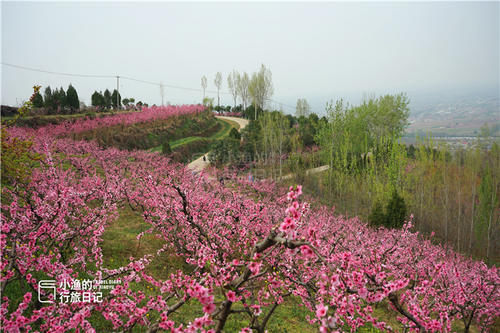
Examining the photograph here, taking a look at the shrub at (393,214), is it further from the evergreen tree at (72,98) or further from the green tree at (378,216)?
the evergreen tree at (72,98)

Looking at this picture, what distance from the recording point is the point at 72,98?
23.2 metres

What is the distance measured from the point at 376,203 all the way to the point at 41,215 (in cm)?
1427

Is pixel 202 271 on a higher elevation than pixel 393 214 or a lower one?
higher

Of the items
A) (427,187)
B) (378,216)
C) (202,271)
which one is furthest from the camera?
(427,187)

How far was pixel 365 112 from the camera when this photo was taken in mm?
27891

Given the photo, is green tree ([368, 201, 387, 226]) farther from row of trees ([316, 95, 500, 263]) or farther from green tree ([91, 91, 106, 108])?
green tree ([91, 91, 106, 108])

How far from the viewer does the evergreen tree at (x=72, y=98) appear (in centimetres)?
2280

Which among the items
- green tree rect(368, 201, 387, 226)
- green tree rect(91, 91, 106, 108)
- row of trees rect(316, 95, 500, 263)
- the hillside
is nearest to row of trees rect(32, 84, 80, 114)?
green tree rect(91, 91, 106, 108)

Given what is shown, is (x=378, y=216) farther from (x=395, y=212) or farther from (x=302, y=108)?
(x=302, y=108)

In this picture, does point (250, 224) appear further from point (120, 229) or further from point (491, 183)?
point (491, 183)

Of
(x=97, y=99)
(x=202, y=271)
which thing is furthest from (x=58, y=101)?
(x=202, y=271)

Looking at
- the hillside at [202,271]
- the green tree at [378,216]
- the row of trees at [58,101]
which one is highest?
the row of trees at [58,101]

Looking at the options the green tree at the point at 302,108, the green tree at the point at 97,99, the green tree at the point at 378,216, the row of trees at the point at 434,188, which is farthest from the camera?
the green tree at the point at 302,108

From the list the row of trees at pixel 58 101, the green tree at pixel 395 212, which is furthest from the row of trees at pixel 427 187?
the row of trees at pixel 58 101
